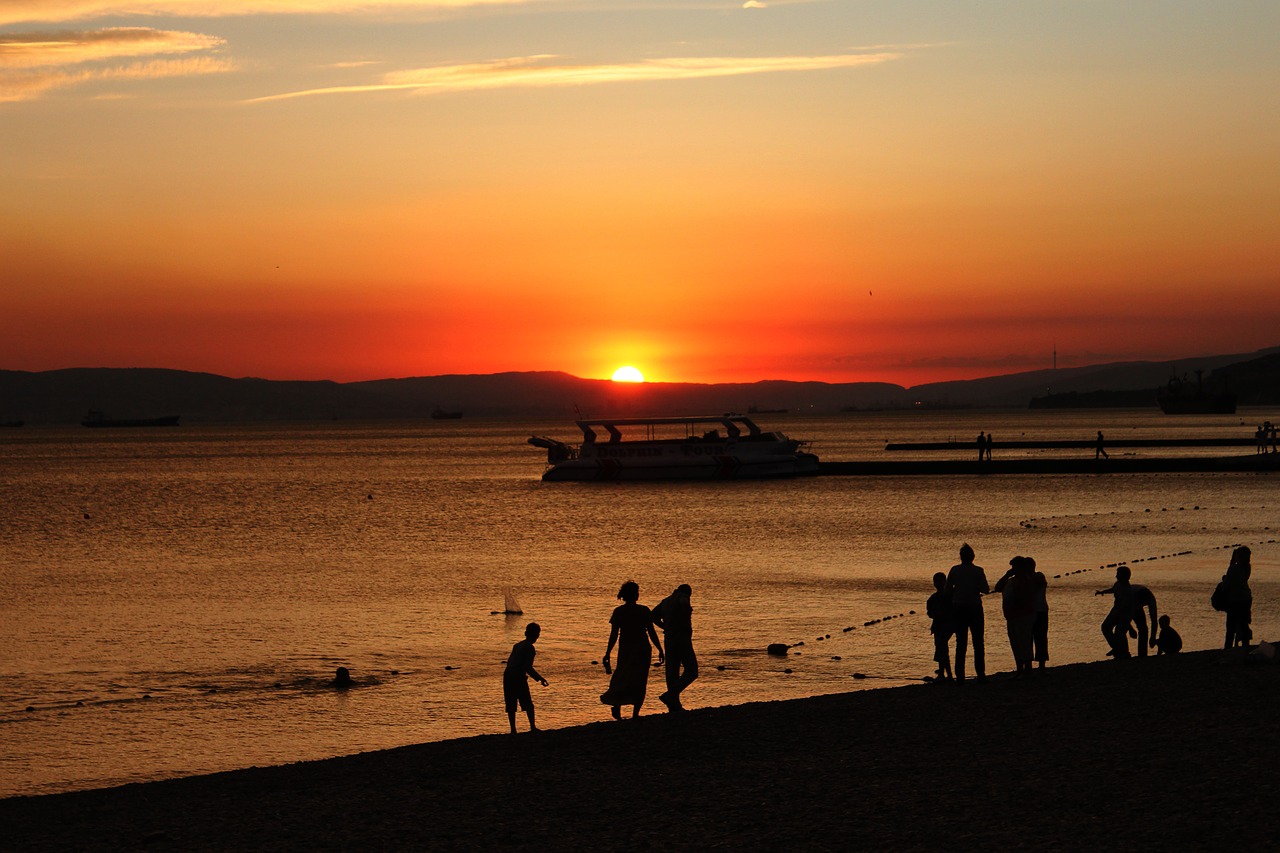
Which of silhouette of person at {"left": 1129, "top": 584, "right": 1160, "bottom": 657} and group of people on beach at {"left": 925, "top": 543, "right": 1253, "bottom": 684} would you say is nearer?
group of people on beach at {"left": 925, "top": 543, "right": 1253, "bottom": 684}

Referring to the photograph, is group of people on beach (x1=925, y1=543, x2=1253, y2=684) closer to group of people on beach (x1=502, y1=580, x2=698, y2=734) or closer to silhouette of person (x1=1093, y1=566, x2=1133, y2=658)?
silhouette of person (x1=1093, y1=566, x2=1133, y2=658)

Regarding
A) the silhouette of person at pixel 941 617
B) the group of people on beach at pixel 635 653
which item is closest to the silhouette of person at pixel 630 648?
the group of people on beach at pixel 635 653

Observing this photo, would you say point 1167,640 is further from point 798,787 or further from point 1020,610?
point 798,787

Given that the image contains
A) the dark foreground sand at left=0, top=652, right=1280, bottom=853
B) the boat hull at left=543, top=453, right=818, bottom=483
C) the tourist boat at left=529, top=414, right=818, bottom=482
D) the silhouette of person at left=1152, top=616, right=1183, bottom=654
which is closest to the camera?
the dark foreground sand at left=0, top=652, right=1280, bottom=853

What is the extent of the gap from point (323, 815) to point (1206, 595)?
23.7 meters

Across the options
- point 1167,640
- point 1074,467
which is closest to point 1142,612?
point 1167,640

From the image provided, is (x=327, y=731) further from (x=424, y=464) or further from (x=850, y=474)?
(x=424, y=464)

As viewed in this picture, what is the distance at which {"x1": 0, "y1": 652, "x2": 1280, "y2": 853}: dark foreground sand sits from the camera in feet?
34.1

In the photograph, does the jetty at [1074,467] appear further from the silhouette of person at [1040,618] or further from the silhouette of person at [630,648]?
the silhouette of person at [630,648]

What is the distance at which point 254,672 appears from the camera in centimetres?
2545

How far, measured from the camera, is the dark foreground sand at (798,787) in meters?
10.4

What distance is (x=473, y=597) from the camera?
122ft

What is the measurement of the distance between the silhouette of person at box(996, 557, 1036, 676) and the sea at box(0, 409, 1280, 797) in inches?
166

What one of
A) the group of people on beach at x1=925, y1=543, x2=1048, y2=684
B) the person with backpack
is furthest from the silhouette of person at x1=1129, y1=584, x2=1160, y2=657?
the group of people on beach at x1=925, y1=543, x2=1048, y2=684
